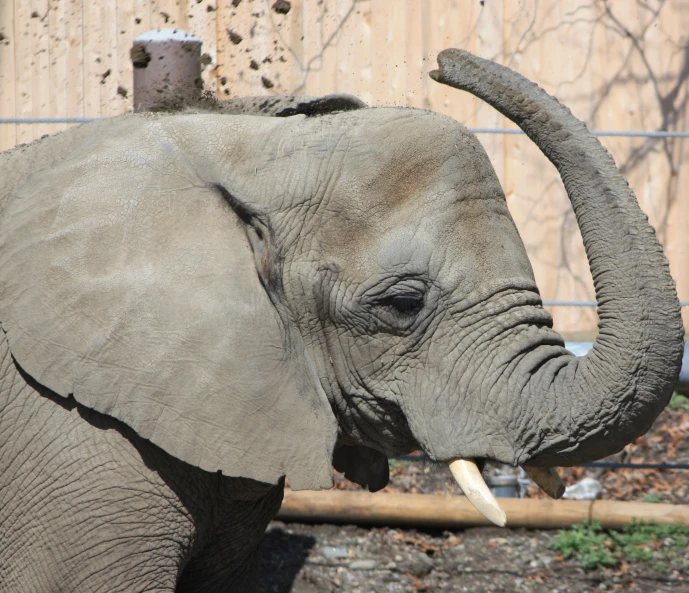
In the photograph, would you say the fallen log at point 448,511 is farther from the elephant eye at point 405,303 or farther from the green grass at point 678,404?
the elephant eye at point 405,303

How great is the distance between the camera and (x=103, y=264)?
2598 mm

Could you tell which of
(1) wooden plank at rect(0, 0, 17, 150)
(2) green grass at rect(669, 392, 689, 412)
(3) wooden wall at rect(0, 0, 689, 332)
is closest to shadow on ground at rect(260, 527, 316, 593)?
(2) green grass at rect(669, 392, 689, 412)

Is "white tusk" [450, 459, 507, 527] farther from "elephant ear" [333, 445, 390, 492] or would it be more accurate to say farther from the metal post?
the metal post

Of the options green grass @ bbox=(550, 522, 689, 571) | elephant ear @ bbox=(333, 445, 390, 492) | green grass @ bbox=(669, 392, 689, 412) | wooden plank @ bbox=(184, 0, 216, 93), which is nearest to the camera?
elephant ear @ bbox=(333, 445, 390, 492)

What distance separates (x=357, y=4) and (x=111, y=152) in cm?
510

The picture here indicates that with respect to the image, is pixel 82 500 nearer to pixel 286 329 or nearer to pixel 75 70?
pixel 286 329

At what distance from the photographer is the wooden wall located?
745 centimetres

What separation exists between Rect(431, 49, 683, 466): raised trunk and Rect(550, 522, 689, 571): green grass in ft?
7.51

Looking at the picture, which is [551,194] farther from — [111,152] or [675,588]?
[111,152]

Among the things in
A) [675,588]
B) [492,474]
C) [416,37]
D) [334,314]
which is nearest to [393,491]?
[492,474]

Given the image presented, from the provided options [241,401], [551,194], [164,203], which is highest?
[164,203]

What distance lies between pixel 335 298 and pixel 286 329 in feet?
0.51

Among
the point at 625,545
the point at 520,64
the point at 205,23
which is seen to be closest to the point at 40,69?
the point at 205,23

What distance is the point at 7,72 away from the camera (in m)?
7.94
